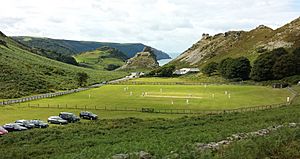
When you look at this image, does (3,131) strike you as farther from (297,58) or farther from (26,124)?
(297,58)

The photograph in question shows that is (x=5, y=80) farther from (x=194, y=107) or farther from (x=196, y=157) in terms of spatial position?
(x=196, y=157)

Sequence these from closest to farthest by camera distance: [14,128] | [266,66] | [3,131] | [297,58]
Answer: [3,131]
[14,128]
[297,58]
[266,66]

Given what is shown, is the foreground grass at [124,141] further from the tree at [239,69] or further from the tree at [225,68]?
the tree at [225,68]

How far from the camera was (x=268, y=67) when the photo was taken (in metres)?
115

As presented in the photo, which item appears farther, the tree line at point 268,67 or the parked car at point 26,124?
the tree line at point 268,67

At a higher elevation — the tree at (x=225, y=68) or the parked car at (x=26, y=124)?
the tree at (x=225, y=68)

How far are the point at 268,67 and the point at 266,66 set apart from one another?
2.25 feet

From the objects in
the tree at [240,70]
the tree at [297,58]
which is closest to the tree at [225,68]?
the tree at [240,70]

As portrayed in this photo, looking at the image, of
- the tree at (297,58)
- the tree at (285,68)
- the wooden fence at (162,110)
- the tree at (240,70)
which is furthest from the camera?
the tree at (240,70)

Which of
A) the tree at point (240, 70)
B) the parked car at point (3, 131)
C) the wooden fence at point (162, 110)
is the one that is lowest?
the parked car at point (3, 131)

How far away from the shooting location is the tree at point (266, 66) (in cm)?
11519

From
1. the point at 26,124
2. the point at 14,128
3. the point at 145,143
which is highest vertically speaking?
the point at 145,143

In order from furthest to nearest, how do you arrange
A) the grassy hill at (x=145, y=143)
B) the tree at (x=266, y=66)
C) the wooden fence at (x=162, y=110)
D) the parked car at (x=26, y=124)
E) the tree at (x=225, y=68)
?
the tree at (x=225, y=68) → the tree at (x=266, y=66) → the wooden fence at (x=162, y=110) → the parked car at (x=26, y=124) → the grassy hill at (x=145, y=143)

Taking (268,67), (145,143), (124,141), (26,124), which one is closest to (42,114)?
(26,124)
